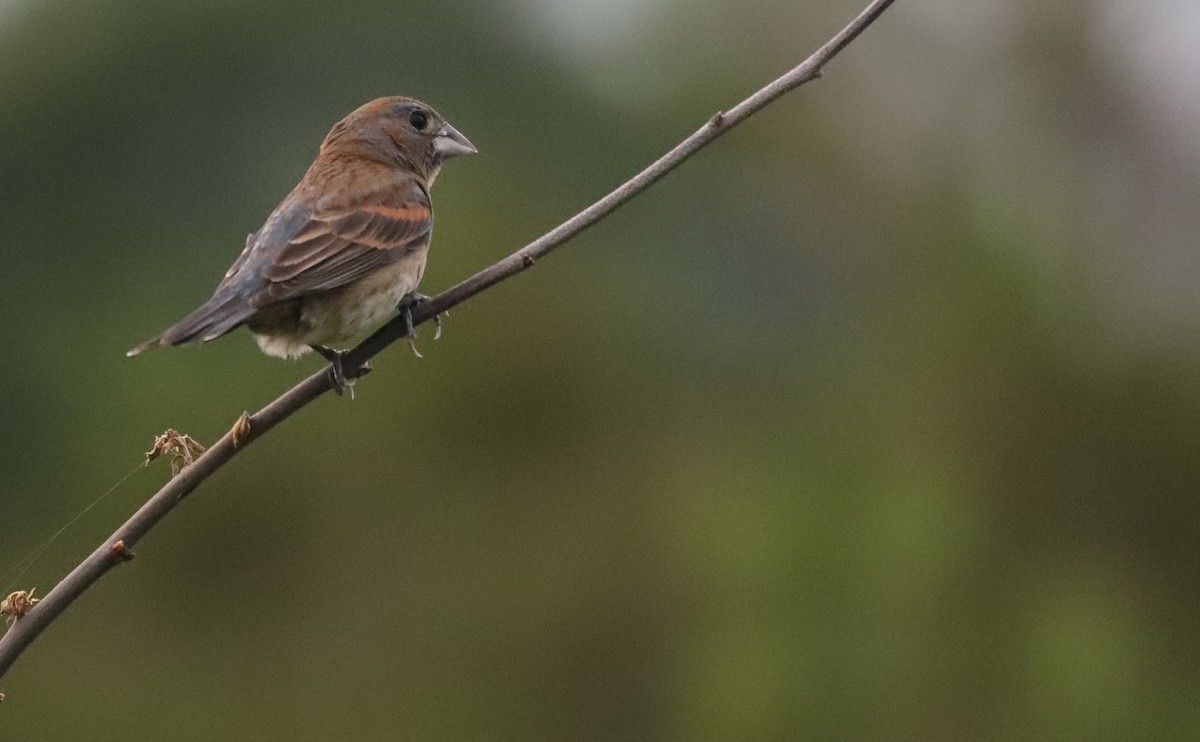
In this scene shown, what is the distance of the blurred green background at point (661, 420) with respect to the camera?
8.93 meters

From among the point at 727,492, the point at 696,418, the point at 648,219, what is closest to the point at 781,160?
the point at 648,219

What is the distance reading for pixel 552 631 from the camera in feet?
30.0

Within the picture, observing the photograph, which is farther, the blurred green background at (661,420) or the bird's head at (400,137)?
the blurred green background at (661,420)

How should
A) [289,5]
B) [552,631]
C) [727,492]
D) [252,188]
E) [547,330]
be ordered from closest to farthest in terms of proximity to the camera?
[552,631], [727,492], [547,330], [252,188], [289,5]

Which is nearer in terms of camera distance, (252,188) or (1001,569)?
(1001,569)

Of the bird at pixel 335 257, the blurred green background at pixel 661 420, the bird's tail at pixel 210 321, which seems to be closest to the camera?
the bird's tail at pixel 210 321

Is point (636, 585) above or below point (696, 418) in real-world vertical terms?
below

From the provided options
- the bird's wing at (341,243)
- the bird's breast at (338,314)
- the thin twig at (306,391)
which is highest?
the bird's wing at (341,243)

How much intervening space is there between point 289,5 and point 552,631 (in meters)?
7.84

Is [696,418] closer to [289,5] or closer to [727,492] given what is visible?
[727,492]

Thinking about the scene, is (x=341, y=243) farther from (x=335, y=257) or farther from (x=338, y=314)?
(x=338, y=314)

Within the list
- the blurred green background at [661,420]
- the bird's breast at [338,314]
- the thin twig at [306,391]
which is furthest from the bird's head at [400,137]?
the blurred green background at [661,420]

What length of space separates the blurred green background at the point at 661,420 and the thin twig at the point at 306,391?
19.1 ft

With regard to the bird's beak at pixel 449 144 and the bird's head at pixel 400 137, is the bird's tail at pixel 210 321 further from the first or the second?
the bird's beak at pixel 449 144
